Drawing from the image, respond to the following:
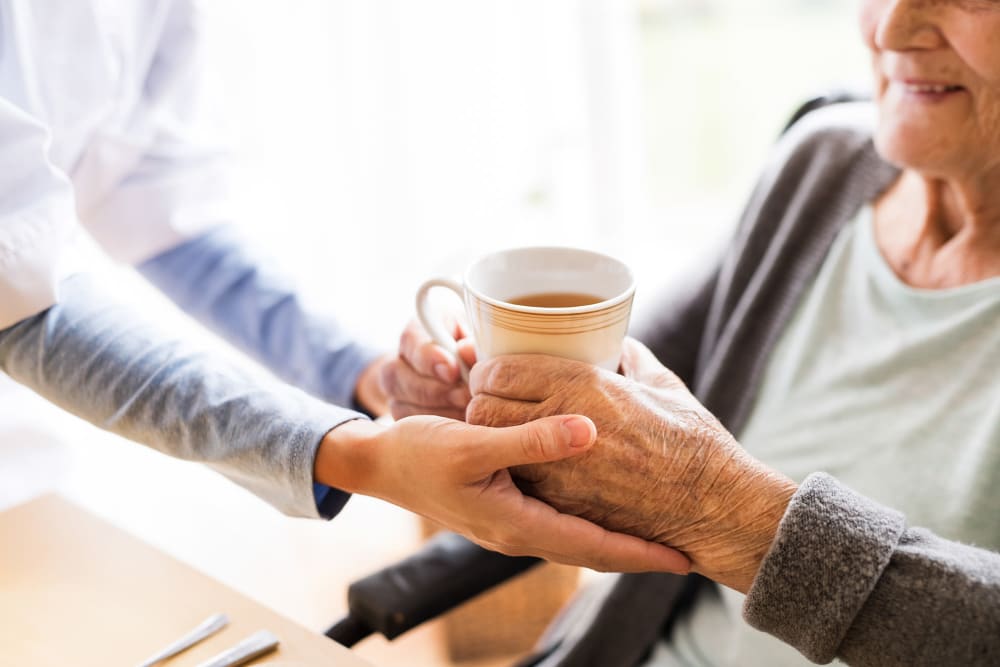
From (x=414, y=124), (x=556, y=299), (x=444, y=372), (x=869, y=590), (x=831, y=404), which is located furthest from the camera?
(x=414, y=124)

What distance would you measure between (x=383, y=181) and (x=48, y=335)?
170 centimetres

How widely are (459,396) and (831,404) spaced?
1.42 feet

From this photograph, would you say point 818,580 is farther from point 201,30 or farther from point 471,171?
point 471,171

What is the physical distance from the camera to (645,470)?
2.62 ft

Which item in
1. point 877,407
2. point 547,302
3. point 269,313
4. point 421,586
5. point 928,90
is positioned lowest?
point 421,586

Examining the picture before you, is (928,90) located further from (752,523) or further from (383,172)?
(383,172)

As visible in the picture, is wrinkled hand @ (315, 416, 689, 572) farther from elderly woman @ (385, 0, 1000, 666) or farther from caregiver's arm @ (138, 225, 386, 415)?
caregiver's arm @ (138, 225, 386, 415)

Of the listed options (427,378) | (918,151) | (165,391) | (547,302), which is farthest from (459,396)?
(918,151)

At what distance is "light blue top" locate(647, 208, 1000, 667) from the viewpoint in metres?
0.95

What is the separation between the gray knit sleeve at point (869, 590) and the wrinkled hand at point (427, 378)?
35 centimetres

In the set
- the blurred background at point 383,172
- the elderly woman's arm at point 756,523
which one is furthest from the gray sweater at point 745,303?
the blurred background at point 383,172

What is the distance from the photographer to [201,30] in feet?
3.49

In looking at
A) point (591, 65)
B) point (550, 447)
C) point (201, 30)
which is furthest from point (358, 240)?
point (550, 447)

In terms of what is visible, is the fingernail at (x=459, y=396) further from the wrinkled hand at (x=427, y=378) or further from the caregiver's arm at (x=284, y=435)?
the caregiver's arm at (x=284, y=435)
